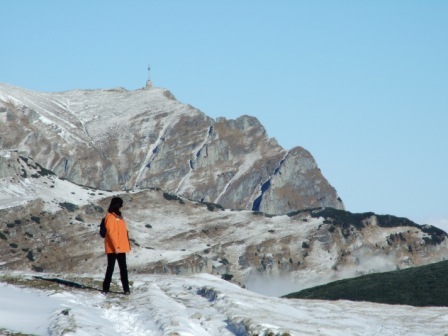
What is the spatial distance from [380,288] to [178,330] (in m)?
16.9

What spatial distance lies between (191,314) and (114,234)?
4515 mm

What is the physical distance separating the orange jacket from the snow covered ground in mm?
1374

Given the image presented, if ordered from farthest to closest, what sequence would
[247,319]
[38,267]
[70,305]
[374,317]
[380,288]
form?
[38,267]
[380,288]
[374,317]
[70,305]
[247,319]

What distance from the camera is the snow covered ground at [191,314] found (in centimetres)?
2206

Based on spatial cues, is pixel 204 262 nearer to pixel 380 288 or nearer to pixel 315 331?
pixel 380 288

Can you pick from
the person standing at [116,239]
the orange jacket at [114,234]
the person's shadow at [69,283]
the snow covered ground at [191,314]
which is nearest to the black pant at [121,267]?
the person standing at [116,239]

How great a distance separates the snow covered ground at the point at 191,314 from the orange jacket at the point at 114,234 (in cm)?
137

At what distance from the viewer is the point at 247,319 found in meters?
23.1

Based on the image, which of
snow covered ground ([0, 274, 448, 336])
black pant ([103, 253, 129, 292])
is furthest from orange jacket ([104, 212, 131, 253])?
snow covered ground ([0, 274, 448, 336])

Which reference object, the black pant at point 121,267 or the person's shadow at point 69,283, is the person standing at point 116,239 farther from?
the person's shadow at point 69,283

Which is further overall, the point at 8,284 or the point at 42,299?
the point at 8,284

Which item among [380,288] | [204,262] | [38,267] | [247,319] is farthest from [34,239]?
[247,319]

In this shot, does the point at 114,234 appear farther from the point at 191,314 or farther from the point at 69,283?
the point at 191,314

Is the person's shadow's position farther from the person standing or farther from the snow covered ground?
the person standing
